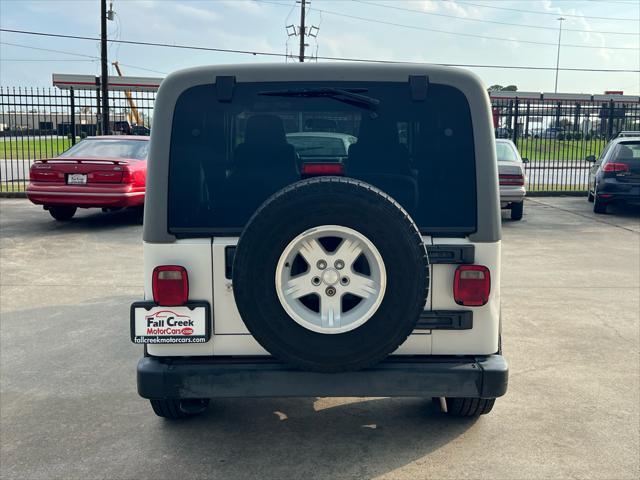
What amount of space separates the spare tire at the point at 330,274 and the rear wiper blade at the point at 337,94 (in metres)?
0.54

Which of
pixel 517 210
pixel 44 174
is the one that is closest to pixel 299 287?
pixel 44 174

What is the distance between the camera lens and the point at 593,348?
541 cm

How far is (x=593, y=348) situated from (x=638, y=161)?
9.14 m

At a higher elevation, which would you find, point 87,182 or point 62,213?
point 87,182

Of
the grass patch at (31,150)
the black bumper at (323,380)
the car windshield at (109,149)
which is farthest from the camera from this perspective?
the grass patch at (31,150)

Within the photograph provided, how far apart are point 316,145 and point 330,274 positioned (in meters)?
0.85

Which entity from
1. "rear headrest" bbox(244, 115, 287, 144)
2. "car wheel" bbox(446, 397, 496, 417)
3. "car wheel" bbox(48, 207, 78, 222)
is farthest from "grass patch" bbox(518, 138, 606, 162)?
"rear headrest" bbox(244, 115, 287, 144)

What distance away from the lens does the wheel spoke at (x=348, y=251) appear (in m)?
2.98

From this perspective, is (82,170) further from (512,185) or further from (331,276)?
(331,276)

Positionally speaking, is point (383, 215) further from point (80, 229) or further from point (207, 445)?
point (80, 229)

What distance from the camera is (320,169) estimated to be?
337 centimetres

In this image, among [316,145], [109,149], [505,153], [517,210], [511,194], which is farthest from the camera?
[505,153]

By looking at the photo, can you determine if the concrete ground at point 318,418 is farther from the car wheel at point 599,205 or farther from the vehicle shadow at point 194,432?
the car wheel at point 599,205

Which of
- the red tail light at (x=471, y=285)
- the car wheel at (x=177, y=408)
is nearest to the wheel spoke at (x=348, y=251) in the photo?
the red tail light at (x=471, y=285)
